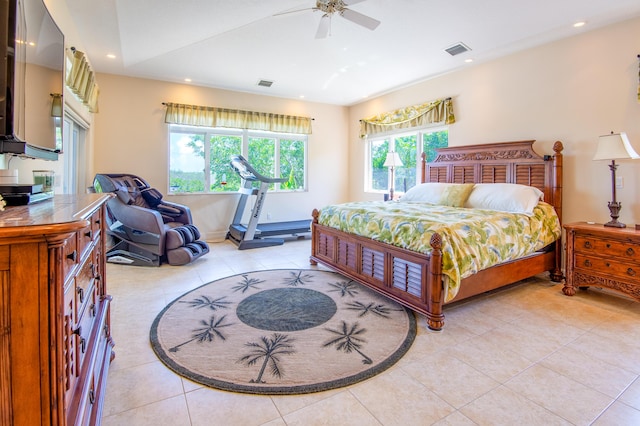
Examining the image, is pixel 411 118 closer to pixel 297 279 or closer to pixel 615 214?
pixel 615 214

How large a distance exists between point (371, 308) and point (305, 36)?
10.9 feet

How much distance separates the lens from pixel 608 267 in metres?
3.08

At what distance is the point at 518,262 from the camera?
3338 mm

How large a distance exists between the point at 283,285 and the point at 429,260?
64.5 inches

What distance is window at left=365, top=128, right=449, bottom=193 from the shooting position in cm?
551

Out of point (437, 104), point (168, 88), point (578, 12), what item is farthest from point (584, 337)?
point (168, 88)

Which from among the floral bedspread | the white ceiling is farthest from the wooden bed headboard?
the white ceiling

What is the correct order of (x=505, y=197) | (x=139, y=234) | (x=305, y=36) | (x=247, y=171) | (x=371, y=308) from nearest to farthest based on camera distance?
(x=371, y=308), (x=505, y=197), (x=305, y=36), (x=139, y=234), (x=247, y=171)

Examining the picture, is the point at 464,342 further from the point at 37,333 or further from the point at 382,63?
the point at 382,63

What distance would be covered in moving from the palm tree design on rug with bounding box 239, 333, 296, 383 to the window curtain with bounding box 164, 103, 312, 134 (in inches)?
172

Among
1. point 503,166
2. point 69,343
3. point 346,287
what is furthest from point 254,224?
point 69,343

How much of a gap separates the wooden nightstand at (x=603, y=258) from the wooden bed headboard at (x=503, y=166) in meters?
0.70

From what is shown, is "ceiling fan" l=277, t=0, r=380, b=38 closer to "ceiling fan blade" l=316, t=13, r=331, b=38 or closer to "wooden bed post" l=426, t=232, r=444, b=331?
"ceiling fan blade" l=316, t=13, r=331, b=38

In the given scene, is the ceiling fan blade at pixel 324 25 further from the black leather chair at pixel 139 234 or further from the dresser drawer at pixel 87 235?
the black leather chair at pixel 139 234
